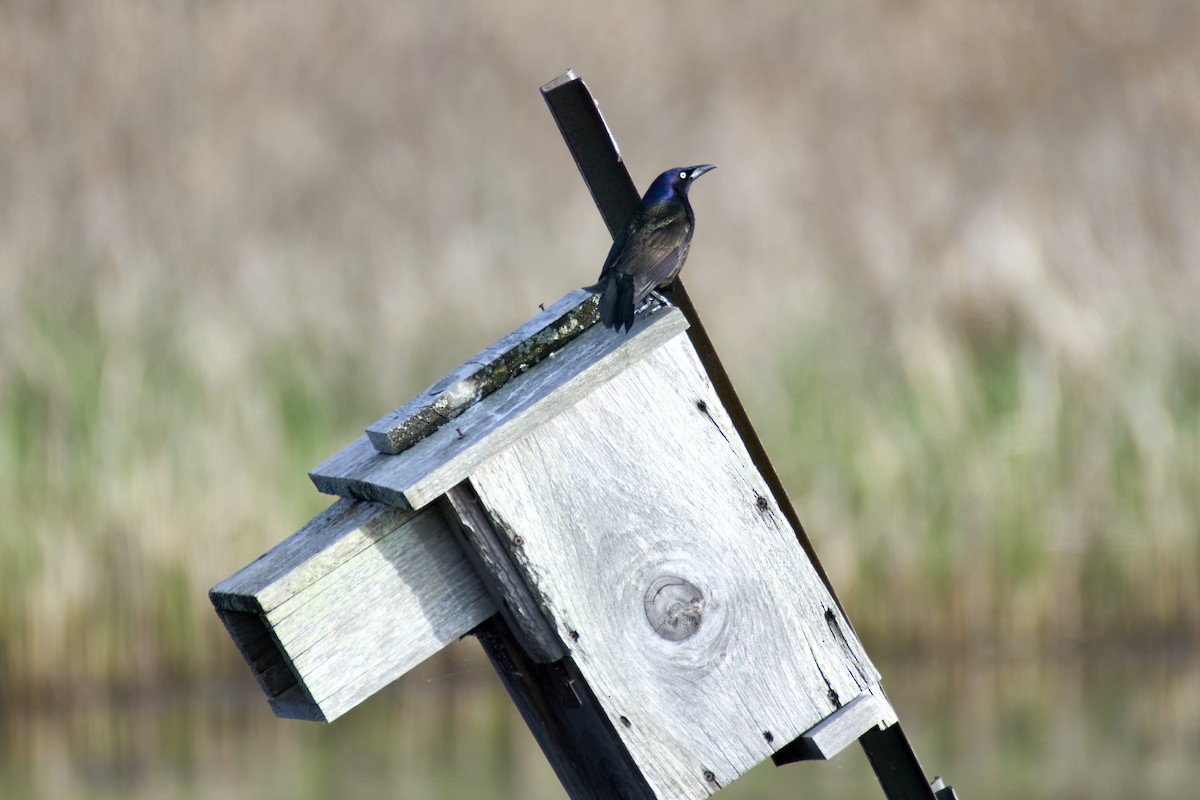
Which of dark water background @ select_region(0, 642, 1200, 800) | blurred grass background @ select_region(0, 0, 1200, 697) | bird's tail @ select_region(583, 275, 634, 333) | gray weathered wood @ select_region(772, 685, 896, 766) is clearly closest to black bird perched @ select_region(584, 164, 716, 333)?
bird's tail @ select_region(583, 275, 634, 333)

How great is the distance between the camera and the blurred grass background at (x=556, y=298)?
523 centimetres

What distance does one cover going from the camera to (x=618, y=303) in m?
1.83

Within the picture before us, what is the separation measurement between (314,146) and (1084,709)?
440 centimetres

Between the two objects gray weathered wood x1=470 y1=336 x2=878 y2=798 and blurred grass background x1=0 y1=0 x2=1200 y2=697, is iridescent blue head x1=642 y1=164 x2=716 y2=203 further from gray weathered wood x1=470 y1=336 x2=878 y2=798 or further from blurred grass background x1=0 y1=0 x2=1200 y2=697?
blurred grass background x1=0 y1=0 x2=1200 y2=697

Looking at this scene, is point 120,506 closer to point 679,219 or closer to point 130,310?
point 130,310

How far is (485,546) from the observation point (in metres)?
1.82

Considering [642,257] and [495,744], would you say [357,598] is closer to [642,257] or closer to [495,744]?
[642,257]

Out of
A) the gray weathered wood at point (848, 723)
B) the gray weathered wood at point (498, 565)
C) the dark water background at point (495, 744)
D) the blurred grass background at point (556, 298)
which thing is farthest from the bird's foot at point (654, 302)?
the blurred grass background at point (556, 298)

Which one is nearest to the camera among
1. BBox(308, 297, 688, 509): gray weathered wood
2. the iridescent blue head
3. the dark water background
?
BBox(308, 297, 688, 509): gray weathered wood

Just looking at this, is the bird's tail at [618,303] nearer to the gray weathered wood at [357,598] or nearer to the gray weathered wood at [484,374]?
the gray weathered wood at [484,374]

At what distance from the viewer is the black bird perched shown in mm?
1834

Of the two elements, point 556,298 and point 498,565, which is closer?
point 498,565

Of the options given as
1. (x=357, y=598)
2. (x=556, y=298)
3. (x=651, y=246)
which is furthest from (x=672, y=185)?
(x=556, y=298)

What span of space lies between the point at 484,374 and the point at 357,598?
308 millimetres
